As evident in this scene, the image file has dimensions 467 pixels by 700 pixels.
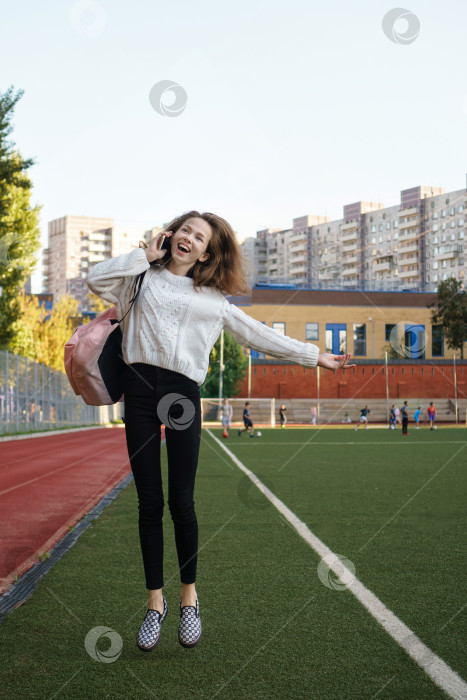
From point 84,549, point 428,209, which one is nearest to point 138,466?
point 84,549

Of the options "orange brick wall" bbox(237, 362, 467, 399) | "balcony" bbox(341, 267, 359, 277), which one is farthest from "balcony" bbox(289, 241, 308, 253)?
"orange brick wall" bbox(237, 362, 467, 399)

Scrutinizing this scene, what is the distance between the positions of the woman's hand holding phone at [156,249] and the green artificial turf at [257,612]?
1882mm

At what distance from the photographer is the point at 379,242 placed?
14738 centimetres

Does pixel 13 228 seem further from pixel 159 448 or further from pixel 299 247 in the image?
pixel 299 247

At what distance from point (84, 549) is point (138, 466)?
291 cm

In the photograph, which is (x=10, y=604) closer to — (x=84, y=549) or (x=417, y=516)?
(x=84, y=549)

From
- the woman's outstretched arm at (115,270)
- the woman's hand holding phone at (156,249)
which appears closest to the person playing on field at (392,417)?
the woman's hand holding phone at (156,249)

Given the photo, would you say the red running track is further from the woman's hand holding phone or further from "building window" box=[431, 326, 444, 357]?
"building window" box=[431, 326, 444, 357]

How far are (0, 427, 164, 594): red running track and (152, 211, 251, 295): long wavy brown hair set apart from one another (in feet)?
8.04

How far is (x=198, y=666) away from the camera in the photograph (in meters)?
3.54

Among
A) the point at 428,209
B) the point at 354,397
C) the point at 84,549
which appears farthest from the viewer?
the point at 428,209

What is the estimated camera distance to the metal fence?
28.2m

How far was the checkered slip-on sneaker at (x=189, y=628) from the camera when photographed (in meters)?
3.78

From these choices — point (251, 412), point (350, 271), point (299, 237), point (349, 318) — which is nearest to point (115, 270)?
point (251, 412)
